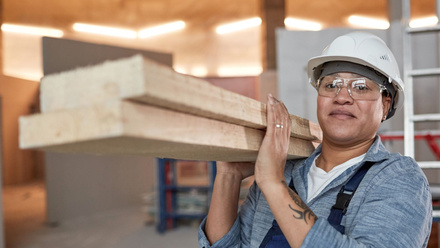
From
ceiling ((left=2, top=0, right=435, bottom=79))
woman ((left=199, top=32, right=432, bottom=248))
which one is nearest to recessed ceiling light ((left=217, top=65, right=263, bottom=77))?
ceiling ((left=2, top=0, right=435, bottom=79))

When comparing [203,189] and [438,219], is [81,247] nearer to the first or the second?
[203,189]

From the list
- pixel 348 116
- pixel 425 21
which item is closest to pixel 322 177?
pixel 348 116

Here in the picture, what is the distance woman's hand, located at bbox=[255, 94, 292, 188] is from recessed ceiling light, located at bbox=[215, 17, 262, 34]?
11195 millimetres

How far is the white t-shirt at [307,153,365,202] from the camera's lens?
1.40m

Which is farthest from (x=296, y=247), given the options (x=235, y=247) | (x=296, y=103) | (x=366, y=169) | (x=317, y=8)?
(x=317, y=8)

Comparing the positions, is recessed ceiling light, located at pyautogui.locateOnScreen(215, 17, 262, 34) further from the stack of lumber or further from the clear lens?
the stack of lumber

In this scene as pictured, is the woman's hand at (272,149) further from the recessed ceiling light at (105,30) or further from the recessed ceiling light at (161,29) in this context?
the recessed ceiling light at (105,30)

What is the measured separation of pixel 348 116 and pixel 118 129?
90 cm

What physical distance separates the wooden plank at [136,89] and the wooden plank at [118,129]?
2 cm

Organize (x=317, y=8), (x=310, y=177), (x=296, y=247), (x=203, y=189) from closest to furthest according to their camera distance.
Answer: (x=296, y=247)
(x=310, y=177)
(x=203, y=189)
(x=317, y=8)

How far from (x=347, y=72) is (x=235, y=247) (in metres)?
0.80

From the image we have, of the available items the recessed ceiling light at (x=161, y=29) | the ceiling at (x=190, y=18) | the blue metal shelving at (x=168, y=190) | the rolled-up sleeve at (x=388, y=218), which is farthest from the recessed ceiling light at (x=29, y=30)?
the rolled-up sleeve at (x=388, y=218)

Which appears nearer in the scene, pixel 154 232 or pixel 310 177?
pixel 310 177

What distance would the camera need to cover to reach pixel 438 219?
2.49 metres
